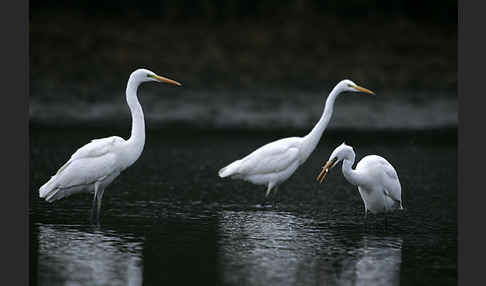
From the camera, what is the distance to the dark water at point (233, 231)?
7570 mm

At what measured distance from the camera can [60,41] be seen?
21.1 m

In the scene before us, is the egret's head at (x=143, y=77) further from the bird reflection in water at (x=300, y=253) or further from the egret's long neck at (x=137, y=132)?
the bird reflection in water at (x=300, y=253)

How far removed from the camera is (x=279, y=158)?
1130cm

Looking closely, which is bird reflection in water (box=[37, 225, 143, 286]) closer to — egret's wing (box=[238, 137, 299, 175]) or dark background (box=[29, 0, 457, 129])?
egret's wing (box=[238, 137, 299, 175])

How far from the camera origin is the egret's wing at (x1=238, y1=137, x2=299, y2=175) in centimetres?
1128

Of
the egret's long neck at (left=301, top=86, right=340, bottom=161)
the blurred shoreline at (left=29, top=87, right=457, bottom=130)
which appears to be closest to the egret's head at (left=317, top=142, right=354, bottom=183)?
the egret's long neck at (left=301, top=86, right=340, bottom=161)

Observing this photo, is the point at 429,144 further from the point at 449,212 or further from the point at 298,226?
the point at 298,226

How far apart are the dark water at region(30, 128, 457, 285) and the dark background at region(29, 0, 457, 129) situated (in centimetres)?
385

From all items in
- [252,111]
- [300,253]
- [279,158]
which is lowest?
[300,253]

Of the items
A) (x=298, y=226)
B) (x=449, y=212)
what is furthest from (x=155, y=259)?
(x=449, y=212)

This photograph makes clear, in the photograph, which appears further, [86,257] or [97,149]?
[97,149]

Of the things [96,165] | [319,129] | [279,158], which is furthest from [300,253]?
[319,129]

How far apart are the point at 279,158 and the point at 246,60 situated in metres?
9.99

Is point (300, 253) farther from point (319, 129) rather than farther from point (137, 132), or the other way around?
point (319, 129)
